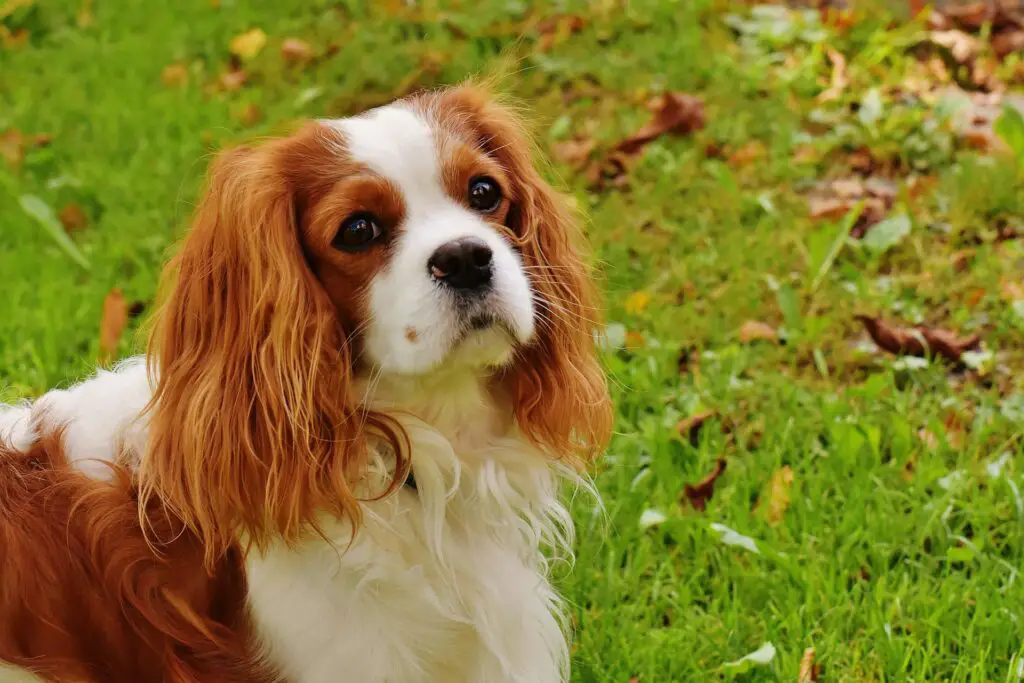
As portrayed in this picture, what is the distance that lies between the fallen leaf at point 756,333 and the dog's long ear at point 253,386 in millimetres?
1953

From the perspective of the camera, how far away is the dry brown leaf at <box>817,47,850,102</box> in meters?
4.98

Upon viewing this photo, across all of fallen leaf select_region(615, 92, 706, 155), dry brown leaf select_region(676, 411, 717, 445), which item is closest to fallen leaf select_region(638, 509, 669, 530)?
dry brown leaf select_region(676, 411, 717, 445)

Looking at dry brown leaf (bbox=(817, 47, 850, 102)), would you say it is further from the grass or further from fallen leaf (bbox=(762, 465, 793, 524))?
fallen leaf (bbox=(762, 465, 793, 524))

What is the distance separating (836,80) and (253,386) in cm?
365

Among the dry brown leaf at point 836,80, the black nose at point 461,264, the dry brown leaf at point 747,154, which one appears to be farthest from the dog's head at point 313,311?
the dry brown leaf at point 836,80

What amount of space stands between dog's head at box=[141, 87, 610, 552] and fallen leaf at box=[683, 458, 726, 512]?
119 centimetres

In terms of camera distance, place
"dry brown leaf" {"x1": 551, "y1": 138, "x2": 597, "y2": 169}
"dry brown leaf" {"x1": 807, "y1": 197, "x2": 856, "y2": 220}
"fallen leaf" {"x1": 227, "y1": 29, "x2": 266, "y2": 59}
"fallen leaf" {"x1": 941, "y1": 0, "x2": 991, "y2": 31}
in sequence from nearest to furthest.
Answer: "dry brown leaf" {"x1": 807, "y1": 197, "x2": 856, "y2": 220}
"dry brown leaf" {"x1": 551, "y1": 138, "x2": 597, "y2": 169}
"fallen leaf" {"x1": 941, "y1": 0, "x2": 991, "y2": 31}
"fallen leaf" {"x1": 227, "y1": 29, "x2": 266, "y2": 59}

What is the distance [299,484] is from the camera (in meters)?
2.15

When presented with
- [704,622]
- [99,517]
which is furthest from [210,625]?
[704,622]

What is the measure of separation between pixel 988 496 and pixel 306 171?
203 centimetres

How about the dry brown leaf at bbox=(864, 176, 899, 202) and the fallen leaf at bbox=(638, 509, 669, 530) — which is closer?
the fallen leaf at bbox=(638, 509, 669, 530)

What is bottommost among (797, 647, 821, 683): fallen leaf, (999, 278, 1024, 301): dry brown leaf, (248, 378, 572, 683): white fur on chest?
(999, 278, 1024, 301): dry brown leaf

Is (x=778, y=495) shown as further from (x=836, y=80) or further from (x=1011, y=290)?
(x=836, y=80)

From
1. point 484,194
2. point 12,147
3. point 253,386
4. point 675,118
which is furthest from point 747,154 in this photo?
point 12,147
